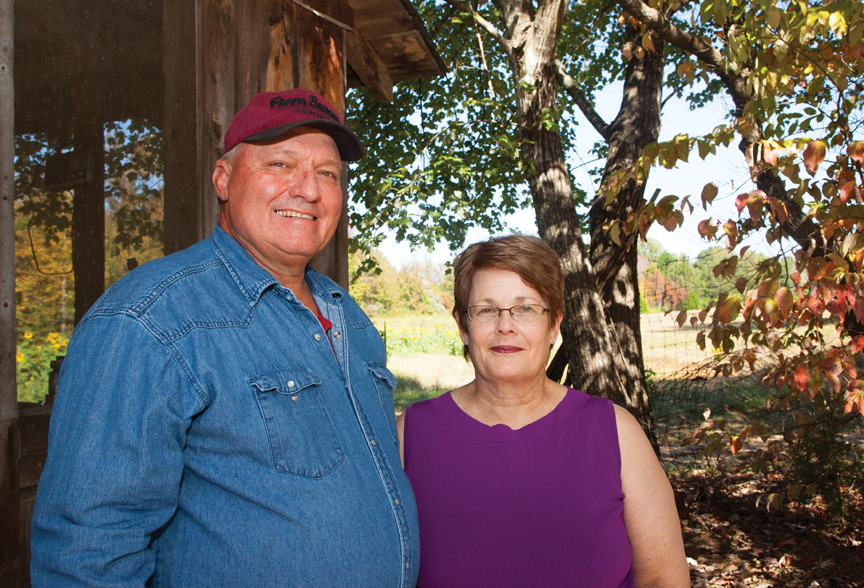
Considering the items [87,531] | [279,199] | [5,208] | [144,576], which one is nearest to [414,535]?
[144,576]

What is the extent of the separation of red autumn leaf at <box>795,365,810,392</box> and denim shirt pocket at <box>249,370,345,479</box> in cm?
276

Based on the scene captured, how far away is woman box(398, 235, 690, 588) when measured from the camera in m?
1.82

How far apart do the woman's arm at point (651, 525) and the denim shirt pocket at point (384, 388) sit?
720 millimetres

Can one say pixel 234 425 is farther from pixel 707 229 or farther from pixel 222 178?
pixel 707 229

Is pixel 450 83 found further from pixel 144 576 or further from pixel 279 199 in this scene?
pixel 144 576

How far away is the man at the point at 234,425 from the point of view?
118 cm

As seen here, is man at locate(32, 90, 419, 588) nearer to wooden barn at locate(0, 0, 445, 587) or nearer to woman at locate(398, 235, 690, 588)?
woman at locate(398, 235, 690, 588)

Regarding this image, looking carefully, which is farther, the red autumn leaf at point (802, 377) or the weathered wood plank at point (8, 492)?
the red autumn leaf at point (802, 377)

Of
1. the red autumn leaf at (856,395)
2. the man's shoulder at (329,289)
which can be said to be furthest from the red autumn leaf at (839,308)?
the man's shoulder at (329,289)

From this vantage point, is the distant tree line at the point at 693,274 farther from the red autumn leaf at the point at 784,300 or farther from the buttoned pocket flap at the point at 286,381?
the buttoned pocket flap at the point at 286,381

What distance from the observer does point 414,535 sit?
1.64 meters

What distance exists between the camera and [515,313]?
204cm

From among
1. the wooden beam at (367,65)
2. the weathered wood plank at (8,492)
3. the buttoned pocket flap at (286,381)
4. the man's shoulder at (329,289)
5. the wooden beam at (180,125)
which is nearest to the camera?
the buttoned pocket flap at (286,381)

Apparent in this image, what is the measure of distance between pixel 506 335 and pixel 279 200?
84cm
